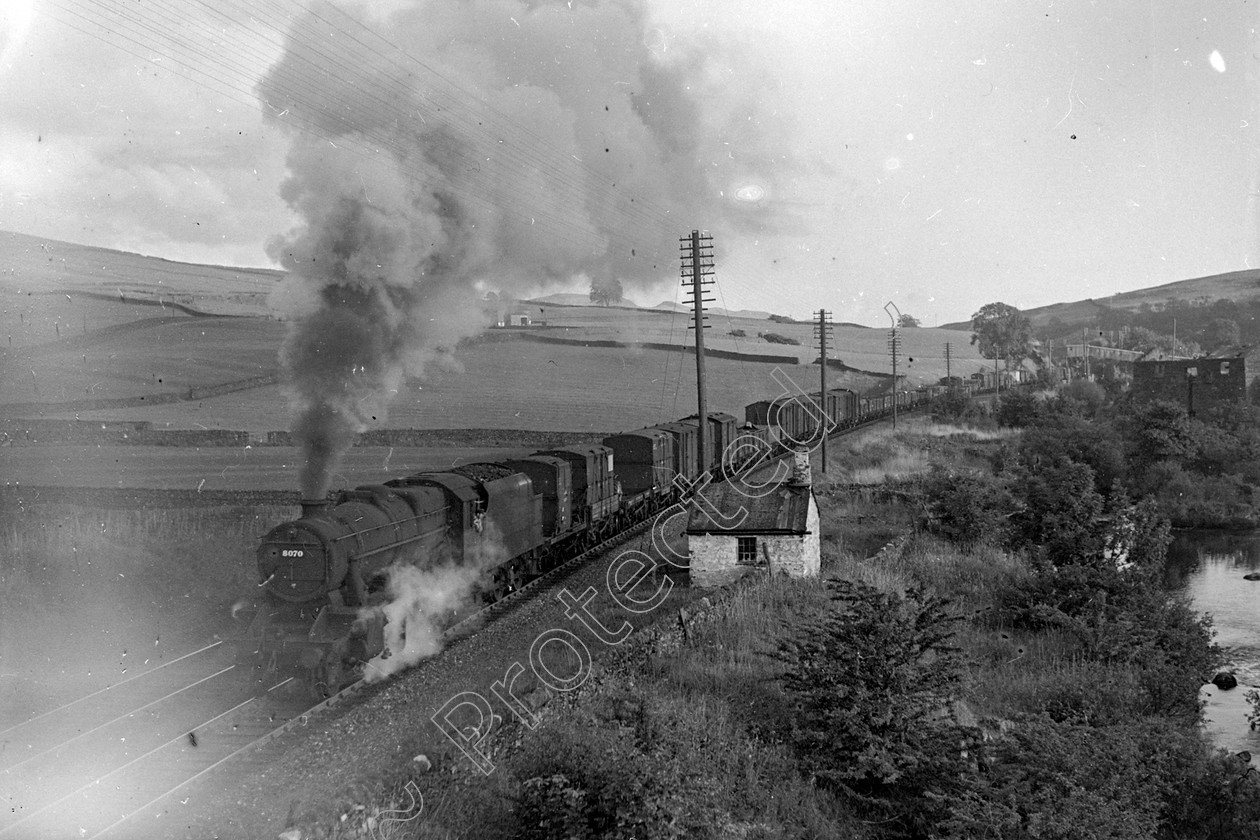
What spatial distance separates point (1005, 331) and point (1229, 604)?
75301 millimetres

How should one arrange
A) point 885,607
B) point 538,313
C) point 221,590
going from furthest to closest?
1. point 538,313
2. point 221,590
3. point 885,607

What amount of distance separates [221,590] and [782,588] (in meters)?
12.3

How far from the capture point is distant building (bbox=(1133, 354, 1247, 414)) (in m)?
56.9

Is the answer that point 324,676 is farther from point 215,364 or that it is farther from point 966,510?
point 215,364

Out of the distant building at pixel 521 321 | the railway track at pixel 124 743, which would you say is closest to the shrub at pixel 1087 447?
the distant building at pixel 521 321

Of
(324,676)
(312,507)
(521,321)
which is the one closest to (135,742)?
(324,676)

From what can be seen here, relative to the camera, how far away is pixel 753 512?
71.5ft

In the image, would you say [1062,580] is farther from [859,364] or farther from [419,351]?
[859,364]

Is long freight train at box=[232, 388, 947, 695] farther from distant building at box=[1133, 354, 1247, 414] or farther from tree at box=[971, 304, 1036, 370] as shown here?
tree at box=[971, 304, 1036, 370]

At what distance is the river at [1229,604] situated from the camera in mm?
Result: 18422

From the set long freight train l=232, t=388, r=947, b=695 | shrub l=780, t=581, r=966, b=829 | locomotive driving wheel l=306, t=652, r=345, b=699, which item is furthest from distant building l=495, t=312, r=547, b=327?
shrub l=780, t=581, r=966, b=829

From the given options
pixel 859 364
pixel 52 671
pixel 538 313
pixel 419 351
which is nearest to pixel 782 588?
pixel 419 351

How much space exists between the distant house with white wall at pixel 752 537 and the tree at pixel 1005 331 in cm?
8311

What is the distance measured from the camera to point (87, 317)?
112 ft
